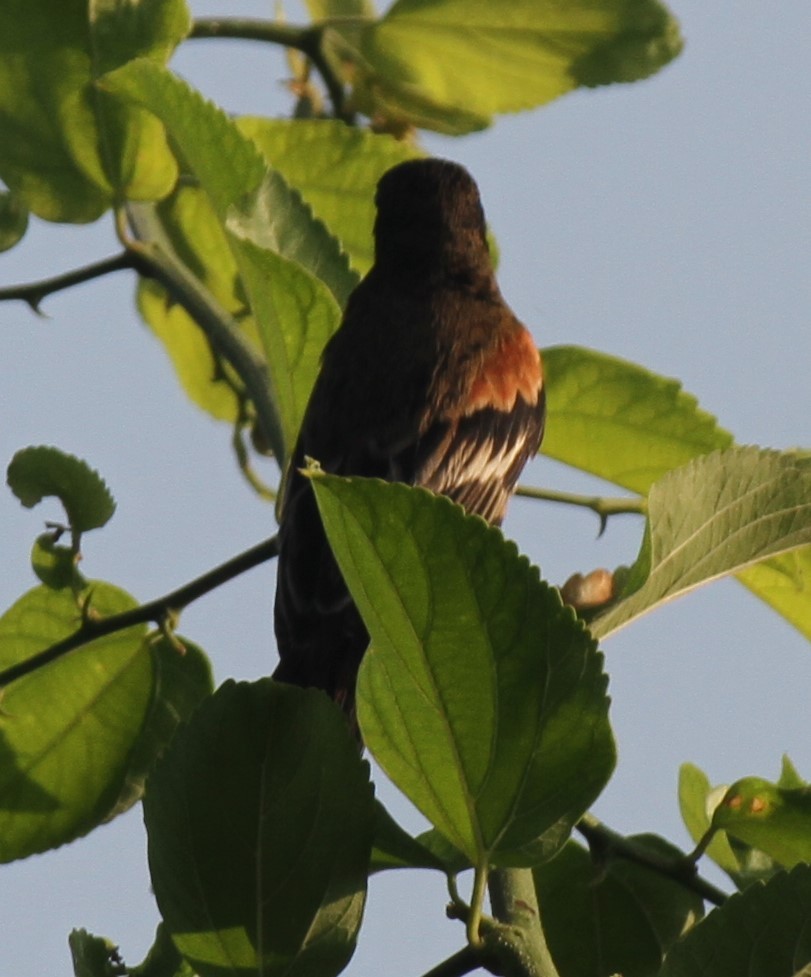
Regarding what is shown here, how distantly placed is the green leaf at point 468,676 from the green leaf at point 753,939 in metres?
0.19

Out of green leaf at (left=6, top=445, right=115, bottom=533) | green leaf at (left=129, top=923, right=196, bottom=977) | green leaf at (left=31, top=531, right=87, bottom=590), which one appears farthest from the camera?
green leaf at (left=31, top=531, right=87, bottom=590)

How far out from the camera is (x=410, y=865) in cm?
215

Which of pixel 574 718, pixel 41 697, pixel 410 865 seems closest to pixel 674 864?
pixel 410 865

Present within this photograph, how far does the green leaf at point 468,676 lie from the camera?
5.83ft

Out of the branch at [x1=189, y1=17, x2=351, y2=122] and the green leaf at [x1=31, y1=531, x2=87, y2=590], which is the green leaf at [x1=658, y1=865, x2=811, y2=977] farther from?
the branch at [x1=189, y1=17, x2=351, y2=122]

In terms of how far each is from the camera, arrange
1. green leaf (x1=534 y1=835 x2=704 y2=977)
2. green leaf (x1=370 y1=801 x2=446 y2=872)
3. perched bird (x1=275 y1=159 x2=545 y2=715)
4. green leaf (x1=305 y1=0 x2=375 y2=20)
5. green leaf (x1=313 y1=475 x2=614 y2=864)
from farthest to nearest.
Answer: green leaf (x1=305 y1=0 x2=375 y2=20) → perched bird (x1=275 y1=159 x2=545 y2=715) → green leaf (x1=534 y1=835 x2=704 y2=977) → green leaf (x1=370 y1=801 x2=446 y2=872) → green leaf (x1=313 y1=475 x2=614 y2=864)

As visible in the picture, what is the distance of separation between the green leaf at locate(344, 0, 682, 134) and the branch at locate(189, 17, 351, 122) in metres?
0.08

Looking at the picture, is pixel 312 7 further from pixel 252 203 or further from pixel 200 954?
pixel 200 954

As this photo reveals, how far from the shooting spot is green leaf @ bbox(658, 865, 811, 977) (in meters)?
1.86

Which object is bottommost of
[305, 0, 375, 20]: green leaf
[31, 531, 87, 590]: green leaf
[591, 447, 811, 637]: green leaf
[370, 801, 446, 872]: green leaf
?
[370, 801, 446, 872]: green leaf

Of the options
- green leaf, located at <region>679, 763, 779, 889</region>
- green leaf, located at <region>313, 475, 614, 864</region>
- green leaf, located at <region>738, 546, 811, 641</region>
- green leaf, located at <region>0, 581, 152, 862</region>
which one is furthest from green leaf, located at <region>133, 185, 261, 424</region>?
green leaf, located at <region>313, 475, 614, 864</region>

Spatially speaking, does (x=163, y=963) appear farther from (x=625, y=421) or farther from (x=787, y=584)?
(x=625, y=421)

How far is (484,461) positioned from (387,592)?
2.00 meters

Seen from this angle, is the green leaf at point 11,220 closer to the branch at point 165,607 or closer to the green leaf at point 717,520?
the branch at point 165,607
